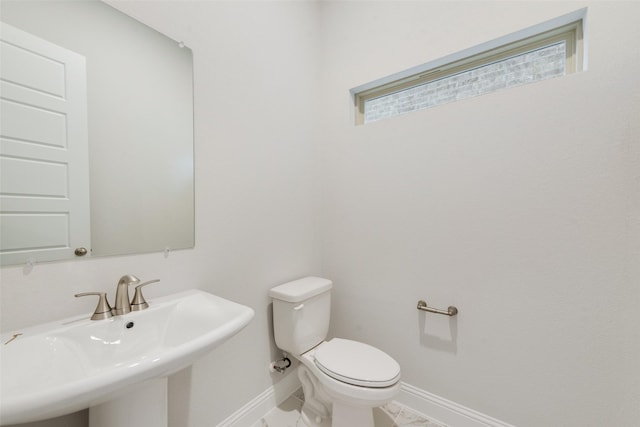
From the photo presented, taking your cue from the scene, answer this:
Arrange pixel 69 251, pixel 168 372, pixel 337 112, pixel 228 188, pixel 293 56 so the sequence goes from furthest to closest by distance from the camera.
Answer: pixel 337 112, pixel 293 56, pixel 228 188, pixel 69 251, pixel 168 372

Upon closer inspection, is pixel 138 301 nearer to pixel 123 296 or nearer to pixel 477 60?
pixel 123 296

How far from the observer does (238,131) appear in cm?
133

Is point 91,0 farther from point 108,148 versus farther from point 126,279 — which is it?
point 126,279

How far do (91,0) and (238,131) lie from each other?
2.12 feet

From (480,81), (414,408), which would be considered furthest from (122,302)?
(480,81)

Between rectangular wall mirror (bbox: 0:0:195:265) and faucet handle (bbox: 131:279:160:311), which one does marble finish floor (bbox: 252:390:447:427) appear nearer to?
faucet handle (bbox: 131:279:160:311)

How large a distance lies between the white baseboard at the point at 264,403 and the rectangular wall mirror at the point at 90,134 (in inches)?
36.6

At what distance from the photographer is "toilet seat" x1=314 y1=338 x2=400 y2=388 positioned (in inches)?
44.5

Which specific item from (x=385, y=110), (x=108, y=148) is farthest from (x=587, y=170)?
(x=108, y=148)

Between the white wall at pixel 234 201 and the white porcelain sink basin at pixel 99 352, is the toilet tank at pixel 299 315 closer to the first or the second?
the white wall at pixel 234 201

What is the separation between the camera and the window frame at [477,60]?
1.18 m

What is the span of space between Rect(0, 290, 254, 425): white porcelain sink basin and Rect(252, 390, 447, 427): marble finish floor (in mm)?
886

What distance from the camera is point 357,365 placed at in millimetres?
1222

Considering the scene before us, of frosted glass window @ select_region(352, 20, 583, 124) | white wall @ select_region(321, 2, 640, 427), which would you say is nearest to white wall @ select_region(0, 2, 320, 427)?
white wall @ select_region(321, 2, 640, 427)
